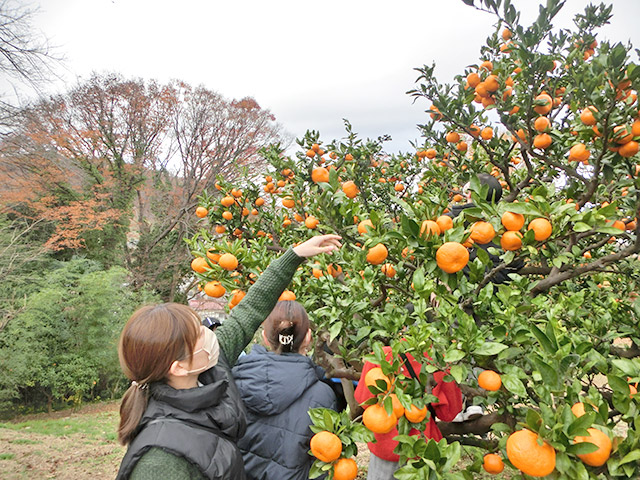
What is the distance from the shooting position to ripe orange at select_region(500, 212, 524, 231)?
1006 millimetres

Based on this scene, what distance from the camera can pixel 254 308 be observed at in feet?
4.73

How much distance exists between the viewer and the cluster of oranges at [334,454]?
1.08 meters

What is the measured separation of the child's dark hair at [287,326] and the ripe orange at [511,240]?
2.60 feet

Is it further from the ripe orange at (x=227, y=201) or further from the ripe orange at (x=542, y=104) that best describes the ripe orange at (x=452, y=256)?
the ripe orange at (x=227, y=201)

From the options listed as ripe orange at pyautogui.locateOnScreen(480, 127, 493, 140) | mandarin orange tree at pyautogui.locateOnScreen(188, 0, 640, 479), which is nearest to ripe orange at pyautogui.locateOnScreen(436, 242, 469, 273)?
mandarin orange tree at pyautogui.locateOnScreen(188, 0, 640, 479)

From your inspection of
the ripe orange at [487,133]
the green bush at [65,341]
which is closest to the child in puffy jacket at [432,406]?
the ripe orange at [487,133]

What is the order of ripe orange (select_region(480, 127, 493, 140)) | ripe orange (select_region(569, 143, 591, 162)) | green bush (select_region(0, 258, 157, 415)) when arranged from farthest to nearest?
green bush (select_region(0, 258, 157, 415)) → ripe orange (select_region(480, 127, 493, 140)) → ripe orange (select_region(569, 143, 591, 162))

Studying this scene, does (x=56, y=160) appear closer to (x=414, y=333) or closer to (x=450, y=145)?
(x=450, y=145)

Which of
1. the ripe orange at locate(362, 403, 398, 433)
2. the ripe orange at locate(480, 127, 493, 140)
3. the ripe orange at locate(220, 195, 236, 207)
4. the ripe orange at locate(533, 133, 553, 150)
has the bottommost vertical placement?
the ripe orange at locate(362, 403, 398, 433)

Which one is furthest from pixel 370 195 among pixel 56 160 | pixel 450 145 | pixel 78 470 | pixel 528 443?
pixel 56 160

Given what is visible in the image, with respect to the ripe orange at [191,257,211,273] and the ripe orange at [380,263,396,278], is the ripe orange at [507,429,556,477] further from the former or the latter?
the ripe orange at [191,257,211,273]

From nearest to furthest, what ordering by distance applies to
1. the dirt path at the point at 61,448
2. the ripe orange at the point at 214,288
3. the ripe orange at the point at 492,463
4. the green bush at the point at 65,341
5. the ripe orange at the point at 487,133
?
the ripe orange at the point at 492,463, the ripe orange at the point at 214,288, the ripe orange at the point at 487,133, the dirt path at the point at 61,448, the green bush at the point at 65,341

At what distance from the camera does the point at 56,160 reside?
9531 mm

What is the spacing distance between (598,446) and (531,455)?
128 mm
